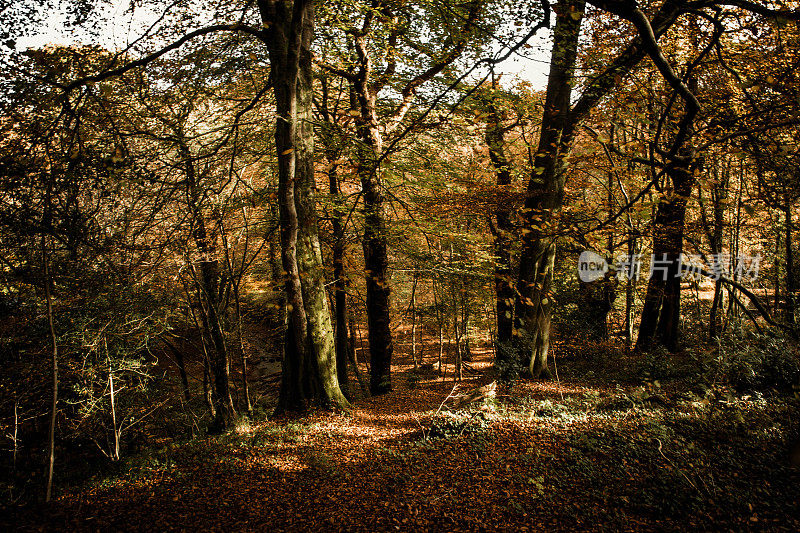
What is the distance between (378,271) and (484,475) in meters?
6.21

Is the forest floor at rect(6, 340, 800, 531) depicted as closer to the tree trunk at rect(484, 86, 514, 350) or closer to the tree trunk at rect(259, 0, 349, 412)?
the tree trunk at rect(259, 0, 349, 412)

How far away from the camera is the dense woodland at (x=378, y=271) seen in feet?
12.0

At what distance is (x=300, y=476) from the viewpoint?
4965mm

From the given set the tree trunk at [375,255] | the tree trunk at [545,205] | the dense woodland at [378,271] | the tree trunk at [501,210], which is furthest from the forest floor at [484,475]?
the tree trunk at [501,210]

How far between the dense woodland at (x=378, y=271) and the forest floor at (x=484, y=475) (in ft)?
0.11

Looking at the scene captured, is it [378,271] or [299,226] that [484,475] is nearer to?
[299,226]

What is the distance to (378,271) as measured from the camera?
1020 cm

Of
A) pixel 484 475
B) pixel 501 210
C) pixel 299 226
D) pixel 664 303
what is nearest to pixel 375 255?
pixel 501 210

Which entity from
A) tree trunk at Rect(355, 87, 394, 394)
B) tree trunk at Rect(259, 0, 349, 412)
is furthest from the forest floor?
tree trunk at Rect(355, 87, 394, 394)

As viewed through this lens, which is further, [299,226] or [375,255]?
[375,255]

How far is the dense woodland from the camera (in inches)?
144

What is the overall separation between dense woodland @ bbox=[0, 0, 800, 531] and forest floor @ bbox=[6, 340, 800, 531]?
0.03 m

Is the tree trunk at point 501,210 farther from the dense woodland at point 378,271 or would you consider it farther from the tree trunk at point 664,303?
the tree trunk at point 664,303

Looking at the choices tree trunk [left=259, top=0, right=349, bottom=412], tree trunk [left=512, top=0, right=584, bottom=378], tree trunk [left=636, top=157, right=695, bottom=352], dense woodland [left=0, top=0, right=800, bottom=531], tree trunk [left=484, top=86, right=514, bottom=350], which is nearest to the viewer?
dense woodland [left=0, top=0, right=800, bottom=531]
